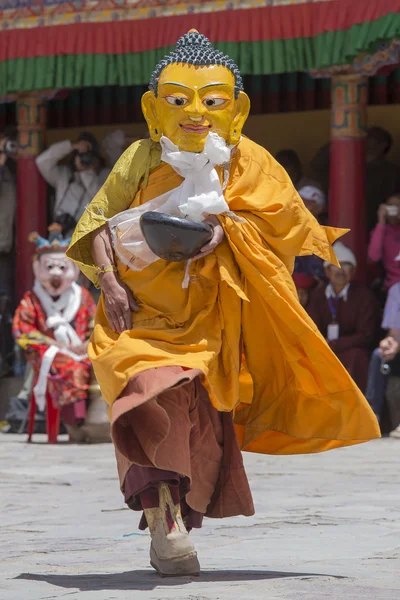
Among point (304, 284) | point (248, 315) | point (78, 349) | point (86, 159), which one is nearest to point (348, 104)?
point (304, 284)

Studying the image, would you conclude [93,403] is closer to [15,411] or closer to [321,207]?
[15,411]

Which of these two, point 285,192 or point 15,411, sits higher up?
point 285,192

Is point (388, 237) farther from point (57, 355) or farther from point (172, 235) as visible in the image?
point (172, 235)

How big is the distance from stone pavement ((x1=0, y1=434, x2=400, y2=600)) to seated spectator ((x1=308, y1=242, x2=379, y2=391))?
1723mm

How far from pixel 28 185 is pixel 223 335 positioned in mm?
7825

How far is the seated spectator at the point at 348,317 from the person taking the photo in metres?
10.4

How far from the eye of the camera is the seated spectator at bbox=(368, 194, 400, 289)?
10.6m

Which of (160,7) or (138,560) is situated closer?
(138,560)

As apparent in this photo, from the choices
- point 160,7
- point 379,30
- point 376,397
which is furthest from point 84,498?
point 160,7

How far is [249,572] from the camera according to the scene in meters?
4.80

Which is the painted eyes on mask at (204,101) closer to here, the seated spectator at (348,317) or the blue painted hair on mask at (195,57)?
the blue painted hair on mask at (195,57)

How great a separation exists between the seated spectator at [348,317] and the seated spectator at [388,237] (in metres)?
0.19

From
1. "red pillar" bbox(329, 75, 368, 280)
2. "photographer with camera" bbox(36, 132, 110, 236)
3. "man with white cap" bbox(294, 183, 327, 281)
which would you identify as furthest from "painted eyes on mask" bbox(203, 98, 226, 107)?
"photographer with camera" bbox(36, 132, 110, 236)

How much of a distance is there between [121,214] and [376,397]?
527 centimetres
